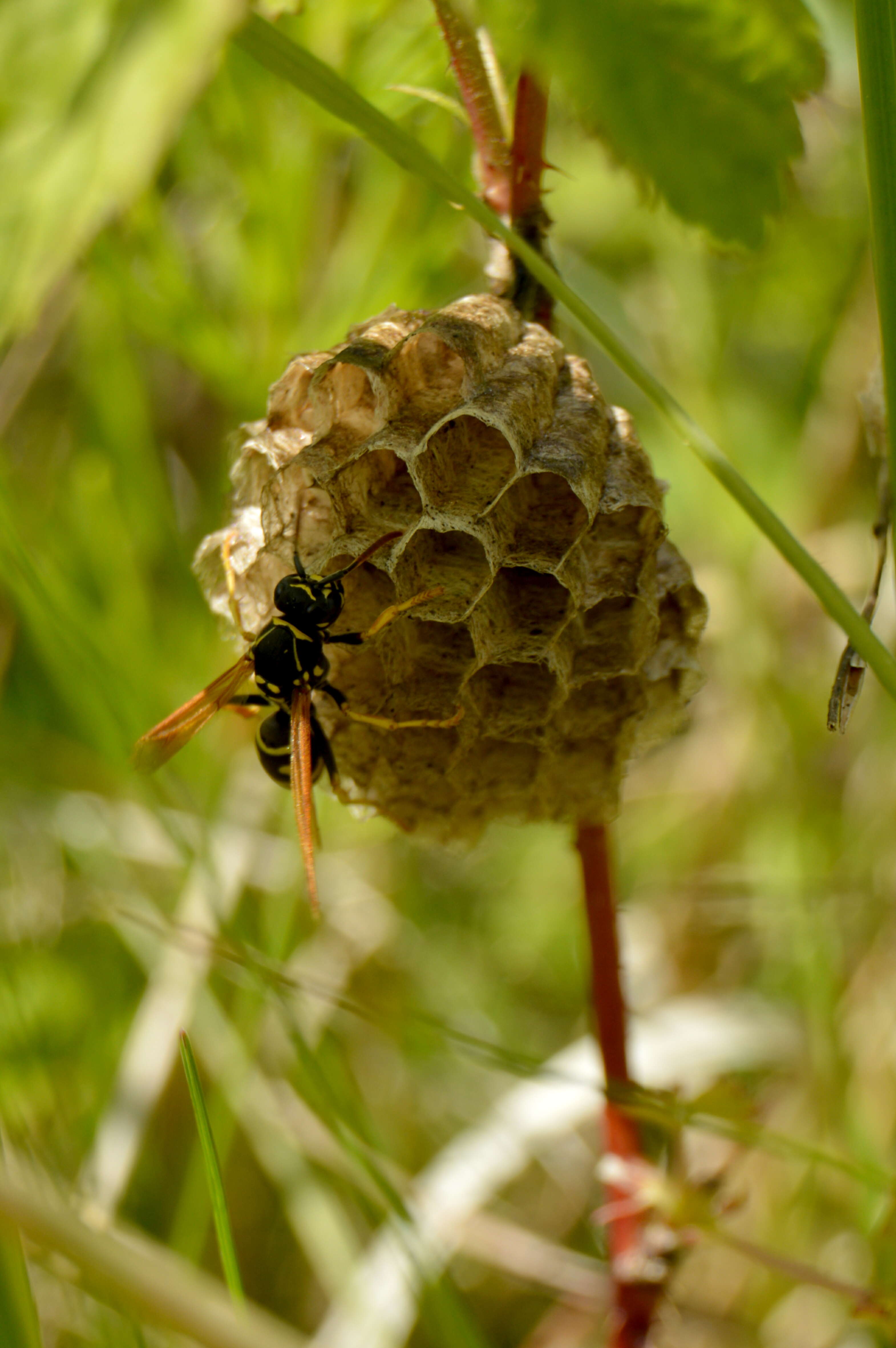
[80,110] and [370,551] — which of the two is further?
[370,551]

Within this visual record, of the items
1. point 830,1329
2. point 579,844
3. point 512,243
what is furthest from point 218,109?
point 830,1329

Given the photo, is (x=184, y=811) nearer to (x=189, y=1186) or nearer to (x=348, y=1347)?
(x=189, y=1186)

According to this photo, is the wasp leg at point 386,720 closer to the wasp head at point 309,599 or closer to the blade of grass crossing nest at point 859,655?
the wasp head at point 309,599

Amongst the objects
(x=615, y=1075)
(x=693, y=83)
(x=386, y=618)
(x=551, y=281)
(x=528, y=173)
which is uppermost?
(x=693, y=83)

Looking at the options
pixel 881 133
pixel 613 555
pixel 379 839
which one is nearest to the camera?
pixel 881 133

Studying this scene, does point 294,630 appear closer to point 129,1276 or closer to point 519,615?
point 519,615

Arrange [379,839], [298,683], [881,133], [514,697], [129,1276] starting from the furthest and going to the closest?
1. [379,839]
2. [298,683]
3. [514,697]
4. [881,133]
5. [129,1276]

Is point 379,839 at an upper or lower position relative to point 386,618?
upper

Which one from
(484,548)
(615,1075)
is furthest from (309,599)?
(615,1075)
